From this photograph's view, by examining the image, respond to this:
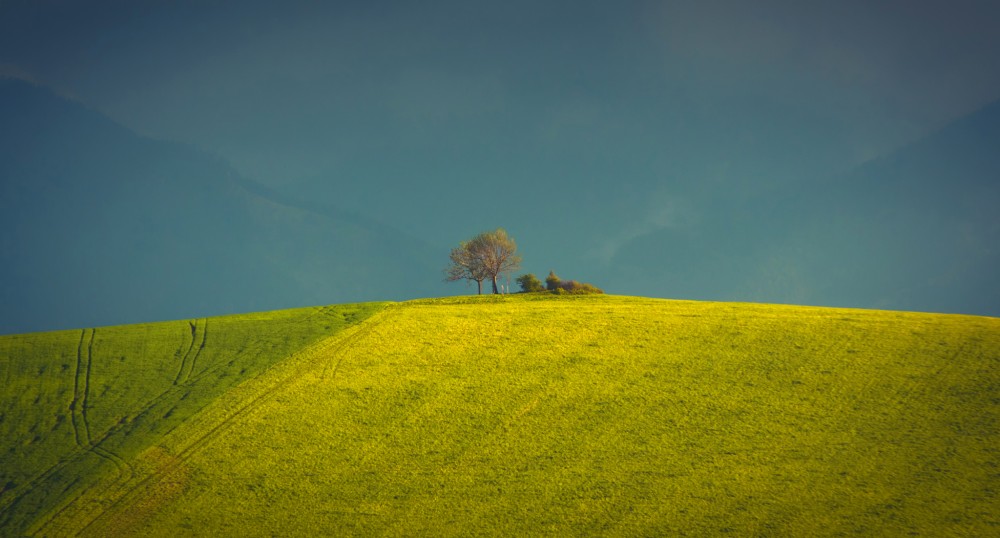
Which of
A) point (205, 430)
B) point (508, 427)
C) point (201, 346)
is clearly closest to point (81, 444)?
point (205, 430)

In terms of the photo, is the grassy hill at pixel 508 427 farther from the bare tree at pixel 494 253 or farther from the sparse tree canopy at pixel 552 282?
the bare tree at pixel 494 253

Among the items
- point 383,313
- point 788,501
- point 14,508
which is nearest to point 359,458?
point 14,508

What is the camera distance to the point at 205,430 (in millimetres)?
40469

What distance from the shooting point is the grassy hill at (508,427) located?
105 ft

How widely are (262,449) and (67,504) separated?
8.74 meters

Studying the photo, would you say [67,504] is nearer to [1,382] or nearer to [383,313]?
[1,382]

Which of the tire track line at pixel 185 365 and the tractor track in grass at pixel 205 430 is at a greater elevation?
the tire track line at pixel 185 365

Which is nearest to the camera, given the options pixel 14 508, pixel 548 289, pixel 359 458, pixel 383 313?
pixel 14 508

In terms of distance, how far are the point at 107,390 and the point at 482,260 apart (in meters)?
42.2

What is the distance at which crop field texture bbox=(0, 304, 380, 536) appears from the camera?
35.7 meters

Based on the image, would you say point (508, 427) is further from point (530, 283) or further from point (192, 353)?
point (530, 283)

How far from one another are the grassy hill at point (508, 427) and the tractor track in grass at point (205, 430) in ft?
0.47

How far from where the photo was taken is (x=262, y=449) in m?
38.4

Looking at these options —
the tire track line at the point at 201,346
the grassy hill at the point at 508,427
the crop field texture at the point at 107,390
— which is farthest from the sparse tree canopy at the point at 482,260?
the tire track line at the point at 201,346
